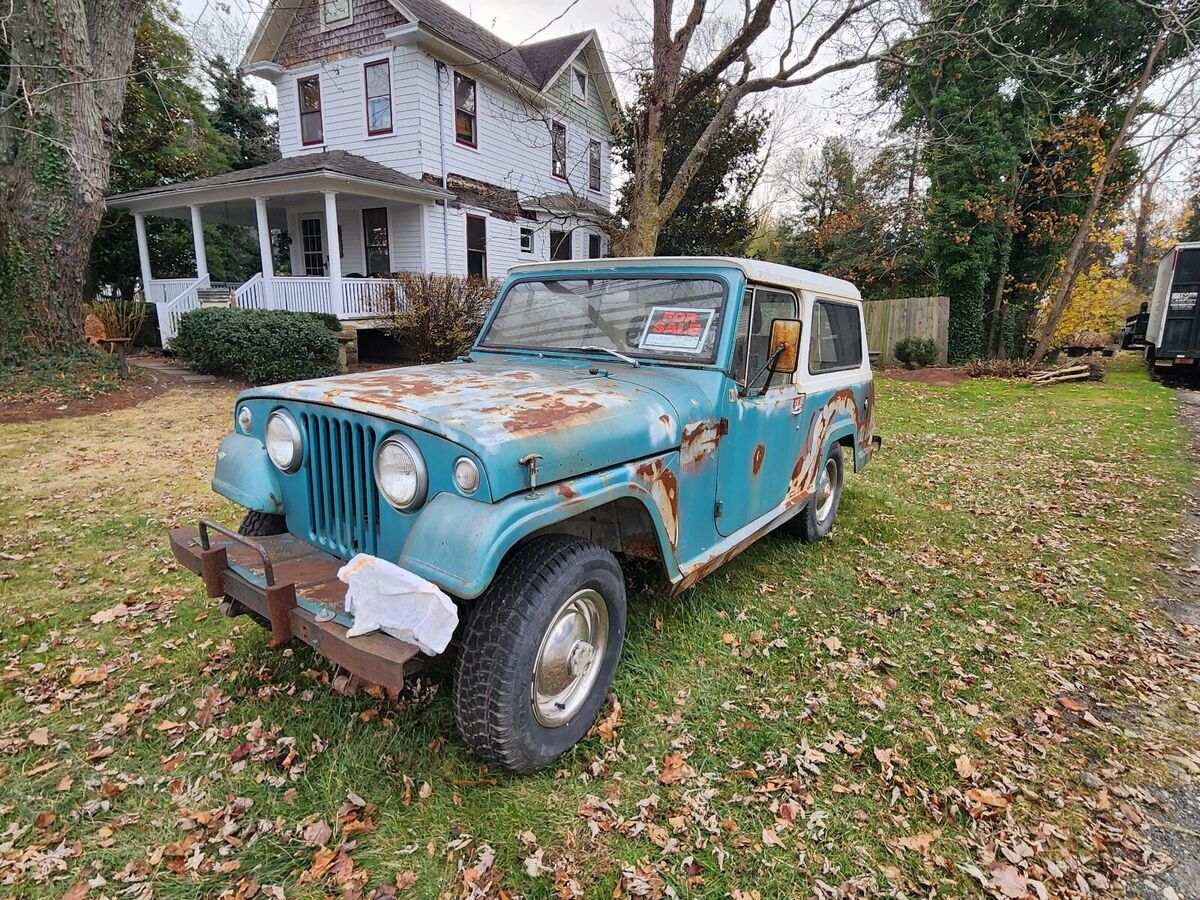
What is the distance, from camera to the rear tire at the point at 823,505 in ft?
16.0

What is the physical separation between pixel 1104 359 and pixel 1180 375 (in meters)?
4.73

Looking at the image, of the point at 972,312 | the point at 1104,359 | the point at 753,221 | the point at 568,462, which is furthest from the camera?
Result: the point at 753,221

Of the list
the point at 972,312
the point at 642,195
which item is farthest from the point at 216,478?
the point at 972,312

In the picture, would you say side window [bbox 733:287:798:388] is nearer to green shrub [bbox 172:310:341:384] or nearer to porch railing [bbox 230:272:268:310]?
green shrub [bbox 172:310:341:384]

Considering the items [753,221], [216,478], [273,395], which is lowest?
[216,478]

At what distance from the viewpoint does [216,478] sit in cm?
307

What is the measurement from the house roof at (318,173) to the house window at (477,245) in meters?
1.70

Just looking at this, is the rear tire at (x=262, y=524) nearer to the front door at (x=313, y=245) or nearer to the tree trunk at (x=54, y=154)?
the tree trunk at (x=54, y=154)

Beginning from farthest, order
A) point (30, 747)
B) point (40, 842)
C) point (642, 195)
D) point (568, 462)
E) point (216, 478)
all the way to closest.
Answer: point (642, 195), point (216, 478), point (30, 747), point (568, 462), point (40, 842)

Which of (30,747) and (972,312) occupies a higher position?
(972,312)

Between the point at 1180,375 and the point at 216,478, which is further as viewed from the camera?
the point at 1180,375

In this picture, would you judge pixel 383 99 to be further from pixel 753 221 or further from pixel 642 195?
pixel 753 221

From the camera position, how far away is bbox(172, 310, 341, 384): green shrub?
11086mm

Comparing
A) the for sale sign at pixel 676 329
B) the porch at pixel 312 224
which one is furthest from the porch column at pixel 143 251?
the for sale sign at pixel 676 329
